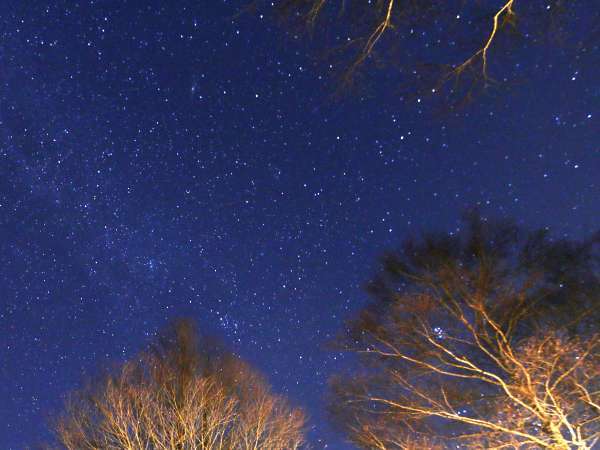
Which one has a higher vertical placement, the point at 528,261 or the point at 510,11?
the point at 528,261

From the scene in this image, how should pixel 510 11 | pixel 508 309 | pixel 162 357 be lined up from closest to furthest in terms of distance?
pixel 510 11, pixel 508 309, pixel 162 357

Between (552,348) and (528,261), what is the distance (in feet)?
11.5

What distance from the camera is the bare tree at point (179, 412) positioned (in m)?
12.5

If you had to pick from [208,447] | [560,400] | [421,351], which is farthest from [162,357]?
[560,400]

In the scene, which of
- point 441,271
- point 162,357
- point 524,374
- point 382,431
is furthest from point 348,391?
point 162,357

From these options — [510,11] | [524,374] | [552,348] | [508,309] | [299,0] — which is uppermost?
[508,309]

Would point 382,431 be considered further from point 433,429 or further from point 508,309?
point 508,309

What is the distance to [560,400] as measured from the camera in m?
8.61

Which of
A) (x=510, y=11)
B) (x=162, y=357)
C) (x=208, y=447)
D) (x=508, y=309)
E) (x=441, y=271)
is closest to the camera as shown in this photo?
(x=510, y=11)

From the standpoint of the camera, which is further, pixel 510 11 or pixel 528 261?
pixel 528 261

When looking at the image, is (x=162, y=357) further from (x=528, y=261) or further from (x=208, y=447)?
(x=528, y=261)

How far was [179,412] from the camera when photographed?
1305cm

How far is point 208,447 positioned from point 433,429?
6033 mm

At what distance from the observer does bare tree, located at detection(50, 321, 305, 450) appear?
1249 cm
